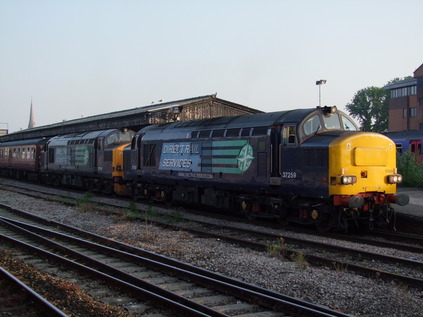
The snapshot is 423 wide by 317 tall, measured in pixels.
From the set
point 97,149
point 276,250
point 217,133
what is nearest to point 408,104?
point 97,149

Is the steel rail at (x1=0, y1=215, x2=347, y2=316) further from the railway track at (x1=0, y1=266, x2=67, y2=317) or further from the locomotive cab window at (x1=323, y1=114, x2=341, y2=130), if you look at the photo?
the locomotive cab window at (x1=323, y1=114, x2=341, y2=130)

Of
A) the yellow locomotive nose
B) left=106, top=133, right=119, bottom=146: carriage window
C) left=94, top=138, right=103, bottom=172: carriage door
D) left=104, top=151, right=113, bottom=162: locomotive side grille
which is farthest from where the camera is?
left=94, top=138, right=103, bottom=172: carriage door

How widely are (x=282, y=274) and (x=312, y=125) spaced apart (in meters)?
5.77

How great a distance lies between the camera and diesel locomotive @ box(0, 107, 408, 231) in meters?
11.9

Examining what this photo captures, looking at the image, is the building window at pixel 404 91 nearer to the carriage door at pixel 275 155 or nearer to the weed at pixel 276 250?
the carriage door at pixel 275 155

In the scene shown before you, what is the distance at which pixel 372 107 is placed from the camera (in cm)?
8950

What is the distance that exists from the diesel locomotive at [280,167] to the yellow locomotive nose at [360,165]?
0.03 metres

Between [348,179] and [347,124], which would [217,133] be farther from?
[348,179]

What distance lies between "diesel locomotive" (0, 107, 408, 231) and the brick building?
1986 inches

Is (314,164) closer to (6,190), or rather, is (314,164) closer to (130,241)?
(130,241)

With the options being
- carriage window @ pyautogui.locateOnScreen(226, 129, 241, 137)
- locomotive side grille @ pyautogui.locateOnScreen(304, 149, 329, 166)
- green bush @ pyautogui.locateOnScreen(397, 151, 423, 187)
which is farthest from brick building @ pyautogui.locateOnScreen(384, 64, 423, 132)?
locomotive side grille @ pyautogui.locateOnScreen(304, 149, 329, 166)

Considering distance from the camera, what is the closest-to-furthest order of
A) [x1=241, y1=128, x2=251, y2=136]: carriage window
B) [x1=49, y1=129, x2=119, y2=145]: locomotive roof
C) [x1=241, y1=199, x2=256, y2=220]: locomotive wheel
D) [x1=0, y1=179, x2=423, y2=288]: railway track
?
[x1=0, y1=179, x2=423, y2=288]: railway track
[x1=241, y1=128, x2=251, y2=136]: carriage window
[x1=241, y1=199, x2=256, y2=220]: locomotive wheel
[x1=49, y1=129, x2=119, y2=145]: locomotive roof

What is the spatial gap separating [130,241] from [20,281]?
13.5ft

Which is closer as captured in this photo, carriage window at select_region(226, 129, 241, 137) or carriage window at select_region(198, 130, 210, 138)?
carriage window at select_region(226, 129, 241, 137)
